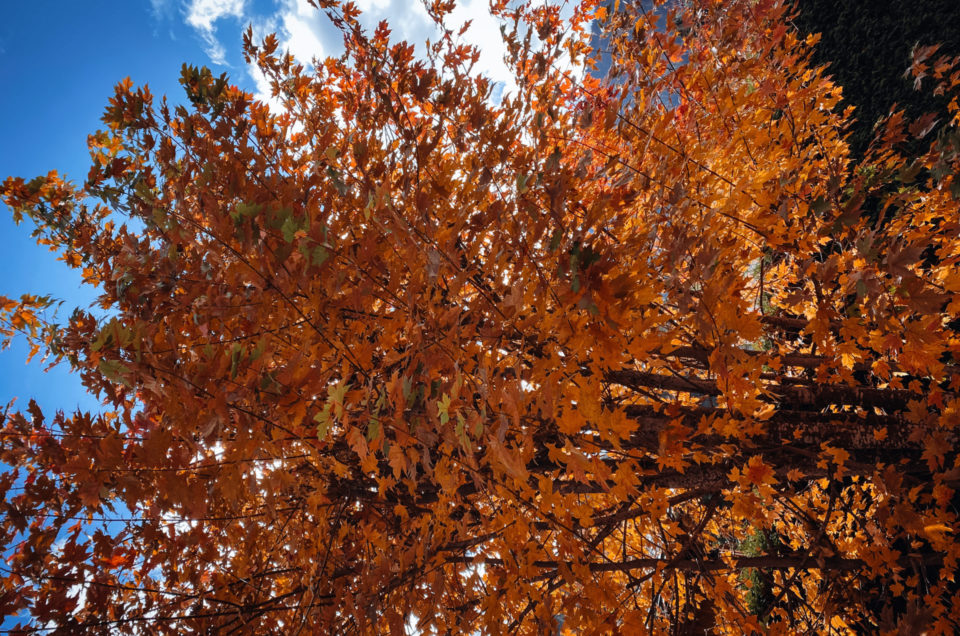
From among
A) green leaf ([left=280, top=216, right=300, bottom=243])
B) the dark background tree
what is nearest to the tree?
green leaf ([left=280, top=216, right=300, bottom=243])

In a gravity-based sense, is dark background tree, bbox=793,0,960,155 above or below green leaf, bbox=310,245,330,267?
above

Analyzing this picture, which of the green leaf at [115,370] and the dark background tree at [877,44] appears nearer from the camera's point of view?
the green leaf at [115,370]

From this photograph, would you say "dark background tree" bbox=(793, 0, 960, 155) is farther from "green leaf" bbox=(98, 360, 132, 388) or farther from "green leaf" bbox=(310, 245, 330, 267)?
"green leaf" bbox=(98, 360, 132, 388)

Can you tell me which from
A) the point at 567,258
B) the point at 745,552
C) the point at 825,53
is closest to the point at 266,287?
the point at 567,258

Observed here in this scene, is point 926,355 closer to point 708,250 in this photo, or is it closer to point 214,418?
point 708,250

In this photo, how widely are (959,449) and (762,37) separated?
2517 mm

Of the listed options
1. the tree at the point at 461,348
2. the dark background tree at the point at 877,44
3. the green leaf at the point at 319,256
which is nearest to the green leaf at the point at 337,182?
the tree at the point at 461,348

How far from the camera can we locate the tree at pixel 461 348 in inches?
55.8

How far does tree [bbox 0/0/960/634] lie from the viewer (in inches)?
55.8

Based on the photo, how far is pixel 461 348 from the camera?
1.61m

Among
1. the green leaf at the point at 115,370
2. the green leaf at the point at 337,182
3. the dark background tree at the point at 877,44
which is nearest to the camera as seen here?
the green leaf at the point at 115,370

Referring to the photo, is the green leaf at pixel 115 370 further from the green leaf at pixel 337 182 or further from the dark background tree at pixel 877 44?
the dark background tree at pixel 877 44

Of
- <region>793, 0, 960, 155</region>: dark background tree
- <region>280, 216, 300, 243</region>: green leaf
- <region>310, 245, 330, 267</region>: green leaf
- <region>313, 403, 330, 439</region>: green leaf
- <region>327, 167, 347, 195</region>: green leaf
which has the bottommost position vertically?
<region>313, 403, 330, 439</region>: green leaf

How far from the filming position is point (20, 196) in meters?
2.57
